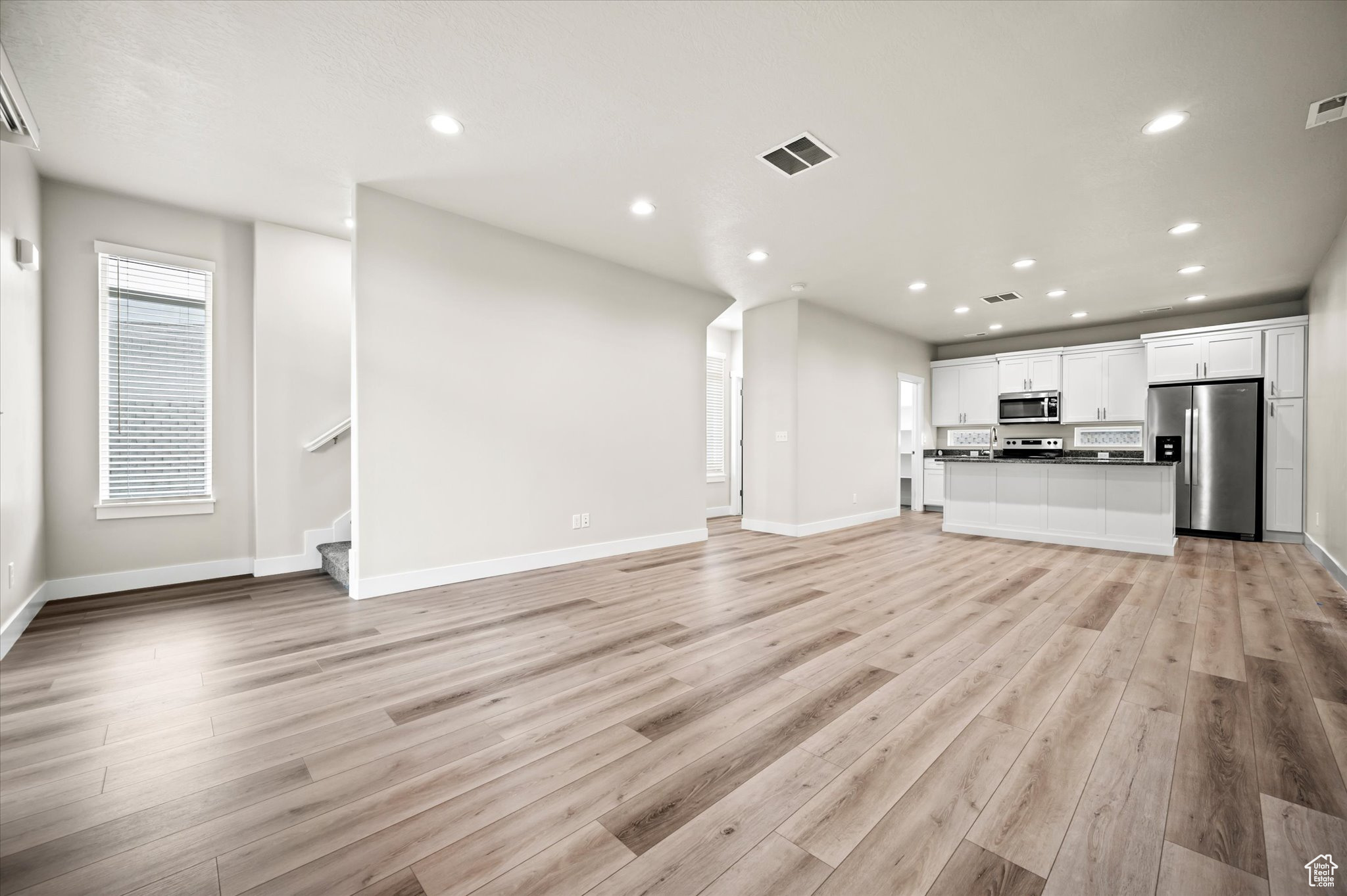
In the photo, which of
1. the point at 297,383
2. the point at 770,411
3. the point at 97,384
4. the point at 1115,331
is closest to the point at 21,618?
the point at 97,384

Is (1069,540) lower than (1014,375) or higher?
lower

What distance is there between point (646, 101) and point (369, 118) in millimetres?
1512

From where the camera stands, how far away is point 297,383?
15.0 feet

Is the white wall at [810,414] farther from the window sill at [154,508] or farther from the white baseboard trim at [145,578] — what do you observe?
the window sill at [154,508]

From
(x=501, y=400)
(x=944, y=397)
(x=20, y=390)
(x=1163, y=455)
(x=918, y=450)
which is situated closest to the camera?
(x=20, y=390)

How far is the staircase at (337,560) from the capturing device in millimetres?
4016

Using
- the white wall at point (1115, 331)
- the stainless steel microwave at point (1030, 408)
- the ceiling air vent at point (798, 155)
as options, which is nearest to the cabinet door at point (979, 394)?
the stainless steel microwave at point (1030, 408)

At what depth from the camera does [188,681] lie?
2.47 meters

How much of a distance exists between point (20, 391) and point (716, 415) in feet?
21.9

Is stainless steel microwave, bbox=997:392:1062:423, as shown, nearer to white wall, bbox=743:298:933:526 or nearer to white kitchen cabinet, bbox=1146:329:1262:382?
white kitchen cabinet, bbox=1146:329:1262:382

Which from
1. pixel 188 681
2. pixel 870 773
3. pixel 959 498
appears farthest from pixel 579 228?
pixel 959 498

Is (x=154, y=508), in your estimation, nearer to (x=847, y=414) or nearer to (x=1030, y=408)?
(x=847, y=414)

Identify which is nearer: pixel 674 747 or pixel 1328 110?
pixel 674 747

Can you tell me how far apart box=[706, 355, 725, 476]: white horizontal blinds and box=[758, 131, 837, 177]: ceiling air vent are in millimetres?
4643
